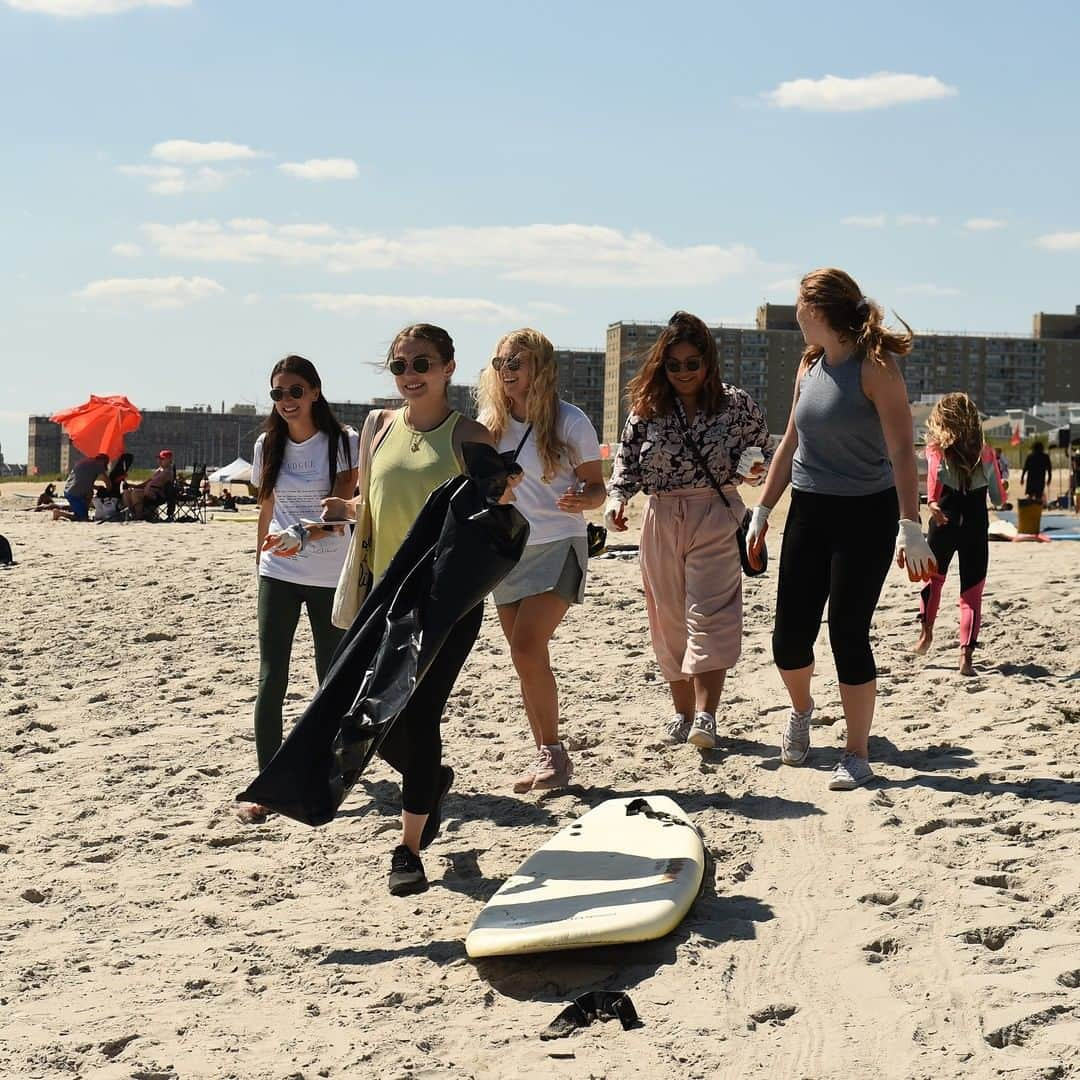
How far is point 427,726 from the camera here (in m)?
4.55

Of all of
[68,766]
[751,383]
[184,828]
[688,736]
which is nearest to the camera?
[184,828]

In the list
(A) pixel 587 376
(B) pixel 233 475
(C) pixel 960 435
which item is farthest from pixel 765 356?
(C) pixel 960 435

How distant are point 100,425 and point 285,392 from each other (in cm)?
1892

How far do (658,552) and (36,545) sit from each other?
1276 centimetres

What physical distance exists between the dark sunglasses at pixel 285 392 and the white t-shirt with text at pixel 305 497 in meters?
0.21

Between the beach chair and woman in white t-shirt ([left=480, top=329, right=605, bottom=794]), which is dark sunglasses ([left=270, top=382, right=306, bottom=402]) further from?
the beach chair

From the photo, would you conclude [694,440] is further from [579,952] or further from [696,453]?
[579,952]

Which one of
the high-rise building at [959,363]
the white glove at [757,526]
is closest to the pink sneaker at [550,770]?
the white glove at [757,526]

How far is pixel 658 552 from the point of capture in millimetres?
6281

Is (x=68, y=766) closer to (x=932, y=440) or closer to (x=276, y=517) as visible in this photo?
(x=276, y=517)

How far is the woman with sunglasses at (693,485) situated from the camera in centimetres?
608

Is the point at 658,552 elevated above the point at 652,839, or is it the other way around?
the point at 658,552

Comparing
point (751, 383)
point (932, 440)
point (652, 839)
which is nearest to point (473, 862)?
point (652, 839)

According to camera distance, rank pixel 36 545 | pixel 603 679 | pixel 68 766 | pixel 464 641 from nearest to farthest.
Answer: pixel 464 641
pixel 68 766
pixel 603 679
pixel 36 545
